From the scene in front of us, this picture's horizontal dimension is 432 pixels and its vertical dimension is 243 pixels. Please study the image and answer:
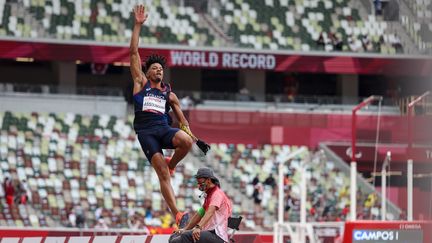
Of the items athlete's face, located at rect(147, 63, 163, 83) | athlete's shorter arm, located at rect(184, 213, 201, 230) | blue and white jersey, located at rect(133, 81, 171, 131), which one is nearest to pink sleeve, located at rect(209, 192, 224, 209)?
athlete's shorter arm, located at rect(184, 213, 201, 230)

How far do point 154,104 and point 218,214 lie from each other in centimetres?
126

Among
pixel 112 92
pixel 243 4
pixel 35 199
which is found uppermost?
pixel 243 4

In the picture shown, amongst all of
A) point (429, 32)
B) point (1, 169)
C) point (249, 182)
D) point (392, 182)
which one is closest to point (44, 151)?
point (1, 169)

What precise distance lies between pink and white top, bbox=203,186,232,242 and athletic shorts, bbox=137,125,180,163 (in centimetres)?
79

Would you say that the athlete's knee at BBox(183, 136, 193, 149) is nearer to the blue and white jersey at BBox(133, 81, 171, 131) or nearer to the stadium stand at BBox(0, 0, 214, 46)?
the blue and white jersey at BBox(133, 81, 171, 131)

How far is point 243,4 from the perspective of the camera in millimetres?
42625

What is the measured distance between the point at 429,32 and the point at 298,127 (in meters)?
30.3

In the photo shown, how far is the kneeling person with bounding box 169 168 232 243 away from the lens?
12.5m

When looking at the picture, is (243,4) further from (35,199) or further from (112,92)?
(35,199)

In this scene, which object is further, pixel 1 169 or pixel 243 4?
pixel 243 4

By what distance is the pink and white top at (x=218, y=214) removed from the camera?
12.8 m

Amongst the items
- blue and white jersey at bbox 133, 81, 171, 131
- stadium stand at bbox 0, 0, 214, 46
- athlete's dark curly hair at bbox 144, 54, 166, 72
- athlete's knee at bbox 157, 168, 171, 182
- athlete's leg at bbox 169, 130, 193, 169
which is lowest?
athlete's knee at bbox 157, 168, 171, 182

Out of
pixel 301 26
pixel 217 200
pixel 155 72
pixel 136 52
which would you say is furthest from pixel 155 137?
pixel 301 26

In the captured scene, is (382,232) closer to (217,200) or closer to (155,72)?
(217,200)
